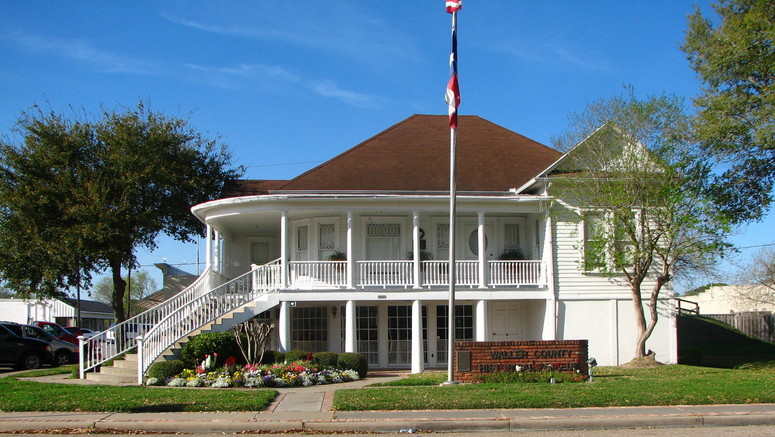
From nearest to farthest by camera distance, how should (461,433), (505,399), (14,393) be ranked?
1. (461,433)
2. (505,399)
3. (14,393)

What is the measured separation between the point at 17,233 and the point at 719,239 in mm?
23442

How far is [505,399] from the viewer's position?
13.3 meters

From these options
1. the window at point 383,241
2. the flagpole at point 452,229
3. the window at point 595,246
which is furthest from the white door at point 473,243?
the flagpole at point 452,229

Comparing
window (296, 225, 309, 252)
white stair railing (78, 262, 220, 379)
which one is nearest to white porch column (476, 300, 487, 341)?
window (296, 225, 309, 252)

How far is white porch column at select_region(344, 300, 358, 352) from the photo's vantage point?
21922mm

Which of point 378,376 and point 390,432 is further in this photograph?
point 378,376

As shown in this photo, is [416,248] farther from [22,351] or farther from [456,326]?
[22,351]

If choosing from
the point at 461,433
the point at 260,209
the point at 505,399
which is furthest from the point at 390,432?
the point at 260,209

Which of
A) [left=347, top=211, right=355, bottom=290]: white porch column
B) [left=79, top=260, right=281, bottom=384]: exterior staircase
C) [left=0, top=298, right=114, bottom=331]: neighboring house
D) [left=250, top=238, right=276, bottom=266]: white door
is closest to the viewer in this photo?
[left=79, top=260, right=281, bottom=384]: exterior staircase

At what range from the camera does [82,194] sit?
26578 millimetres

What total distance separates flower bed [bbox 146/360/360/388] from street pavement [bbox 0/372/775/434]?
4.57 meters

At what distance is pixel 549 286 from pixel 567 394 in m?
9.29

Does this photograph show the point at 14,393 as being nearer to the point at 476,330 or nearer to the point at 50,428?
the point at 50,428

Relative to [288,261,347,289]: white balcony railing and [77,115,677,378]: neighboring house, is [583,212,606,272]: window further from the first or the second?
[288,261,347,289]: white balcony railing
